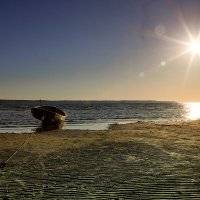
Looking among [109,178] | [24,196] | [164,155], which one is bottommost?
[24,196]

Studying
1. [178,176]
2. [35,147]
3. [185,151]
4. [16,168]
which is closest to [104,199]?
[178,176]

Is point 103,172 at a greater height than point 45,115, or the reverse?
point 45,115

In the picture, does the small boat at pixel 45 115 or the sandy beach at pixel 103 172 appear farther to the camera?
the small boat at pixel 45 115

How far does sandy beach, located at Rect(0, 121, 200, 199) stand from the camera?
31.0ft

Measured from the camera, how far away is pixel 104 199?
8.86m

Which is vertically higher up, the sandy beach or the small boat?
the small boat

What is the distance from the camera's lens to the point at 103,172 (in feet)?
39.9

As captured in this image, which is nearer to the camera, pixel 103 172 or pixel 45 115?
pixel 103 172

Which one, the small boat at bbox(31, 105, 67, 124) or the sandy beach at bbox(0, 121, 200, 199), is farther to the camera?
the small boat at bbox(31, 105, 67, 124)

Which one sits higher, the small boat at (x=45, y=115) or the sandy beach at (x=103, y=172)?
the small boat at (x=45, y=115)

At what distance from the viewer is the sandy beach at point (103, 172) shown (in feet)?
31.0

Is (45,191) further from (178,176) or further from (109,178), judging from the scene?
(178,176)

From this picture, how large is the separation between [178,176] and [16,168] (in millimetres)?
5634

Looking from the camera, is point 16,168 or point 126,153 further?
point 126,153
